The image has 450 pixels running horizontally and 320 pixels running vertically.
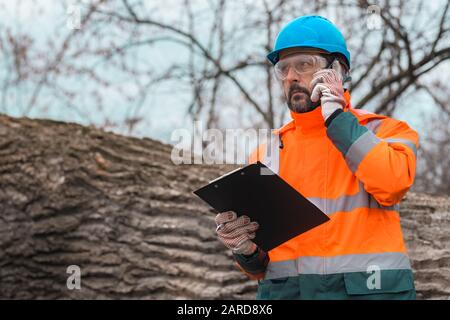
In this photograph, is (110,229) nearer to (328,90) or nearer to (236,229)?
(236,229)

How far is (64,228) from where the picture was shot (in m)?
4.86

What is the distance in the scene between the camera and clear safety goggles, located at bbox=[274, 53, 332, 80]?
302 centimetres

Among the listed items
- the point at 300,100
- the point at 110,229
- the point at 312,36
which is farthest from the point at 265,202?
the point at 110,229

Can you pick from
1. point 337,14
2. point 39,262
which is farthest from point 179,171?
point 337,14

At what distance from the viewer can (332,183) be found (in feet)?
9.41

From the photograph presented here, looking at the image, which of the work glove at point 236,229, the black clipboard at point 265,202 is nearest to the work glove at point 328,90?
the black clipboard at point 265,202

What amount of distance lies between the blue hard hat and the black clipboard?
75 centimetres

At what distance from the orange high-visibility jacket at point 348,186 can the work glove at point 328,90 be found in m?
0.07

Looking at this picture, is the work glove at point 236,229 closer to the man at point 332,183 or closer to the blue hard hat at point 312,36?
the man at point 332,183

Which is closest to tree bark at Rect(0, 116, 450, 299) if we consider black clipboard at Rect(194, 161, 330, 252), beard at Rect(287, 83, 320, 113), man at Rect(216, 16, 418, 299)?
man at Rect(216, 16, 418, 299)

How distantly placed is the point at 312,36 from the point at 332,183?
728mm

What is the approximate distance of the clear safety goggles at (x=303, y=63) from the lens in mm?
3021

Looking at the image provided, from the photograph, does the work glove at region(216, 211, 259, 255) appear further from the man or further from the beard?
the beard

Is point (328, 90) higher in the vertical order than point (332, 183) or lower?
higher
